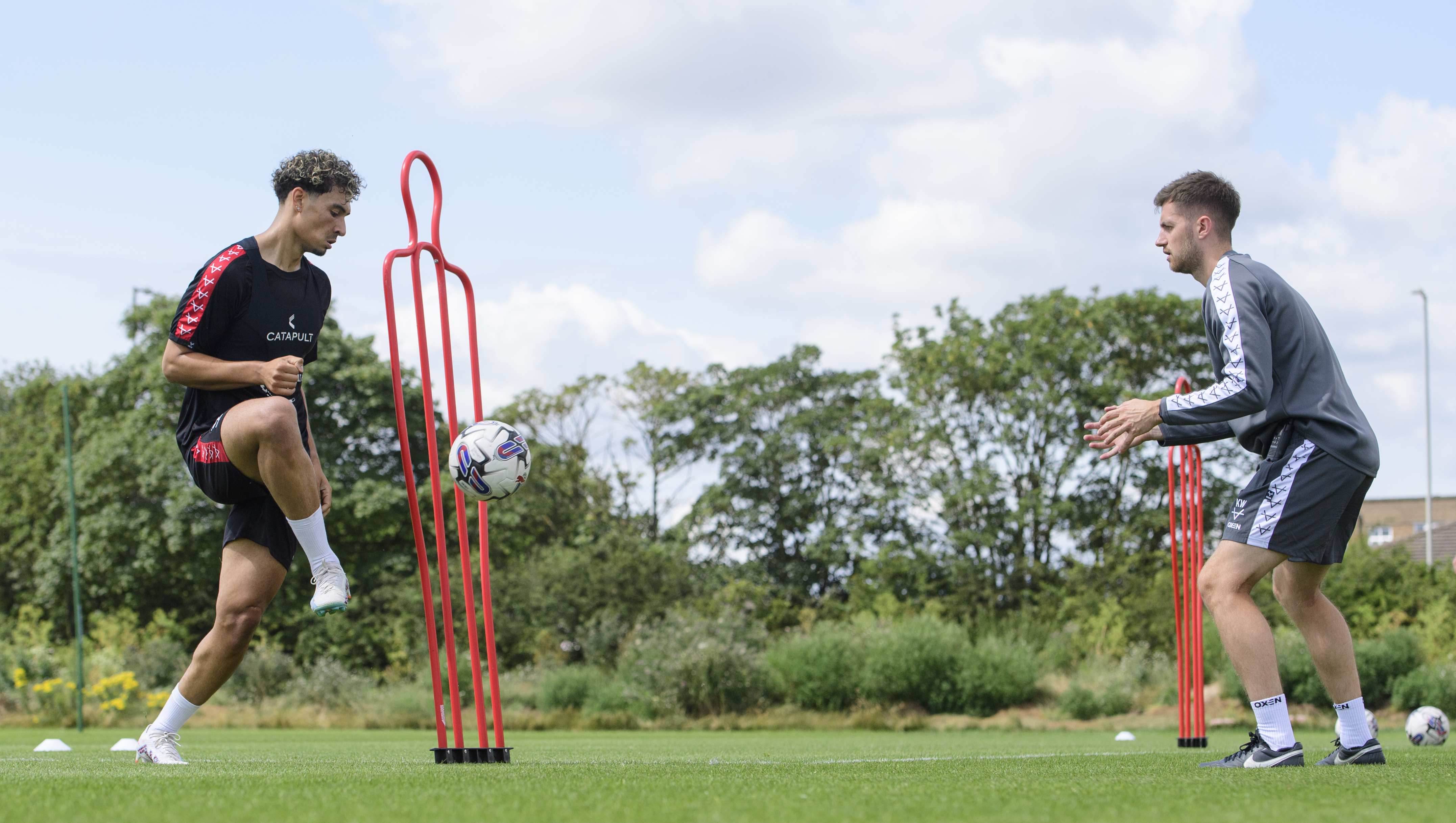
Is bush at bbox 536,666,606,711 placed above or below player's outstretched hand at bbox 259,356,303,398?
below

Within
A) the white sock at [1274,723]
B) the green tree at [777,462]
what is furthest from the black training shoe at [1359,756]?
the green tree at [777,462]

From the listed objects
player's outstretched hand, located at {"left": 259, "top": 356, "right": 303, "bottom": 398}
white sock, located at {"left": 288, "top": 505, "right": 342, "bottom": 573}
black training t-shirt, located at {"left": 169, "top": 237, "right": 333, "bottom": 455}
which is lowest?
white sock, located at {"left": 288, "top": 505, "right": 342, "bottom": 573}

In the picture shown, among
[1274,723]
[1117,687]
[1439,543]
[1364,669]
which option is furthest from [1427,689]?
[1439,543]

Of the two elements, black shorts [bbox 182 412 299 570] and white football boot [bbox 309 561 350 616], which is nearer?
white football boot [bbox 309 561 350 616]

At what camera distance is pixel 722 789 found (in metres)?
3.11

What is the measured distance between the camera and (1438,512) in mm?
73625

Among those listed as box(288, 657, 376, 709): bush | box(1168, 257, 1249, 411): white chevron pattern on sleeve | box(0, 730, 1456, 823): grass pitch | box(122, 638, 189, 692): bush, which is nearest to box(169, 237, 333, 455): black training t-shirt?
box(0, 730, 1456, 823): grass pitch

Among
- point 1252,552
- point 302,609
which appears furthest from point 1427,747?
point 302,609

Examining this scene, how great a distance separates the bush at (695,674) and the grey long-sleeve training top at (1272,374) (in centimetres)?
1134

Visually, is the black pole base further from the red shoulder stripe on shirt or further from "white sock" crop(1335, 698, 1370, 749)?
"white sock" crop(1335, 698, 1370, 749)

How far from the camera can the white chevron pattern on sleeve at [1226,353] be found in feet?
13.4

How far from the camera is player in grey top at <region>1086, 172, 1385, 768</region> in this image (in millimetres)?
4102

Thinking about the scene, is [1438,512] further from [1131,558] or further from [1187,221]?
[1187,221]

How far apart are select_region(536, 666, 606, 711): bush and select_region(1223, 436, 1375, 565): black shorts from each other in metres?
12.7
